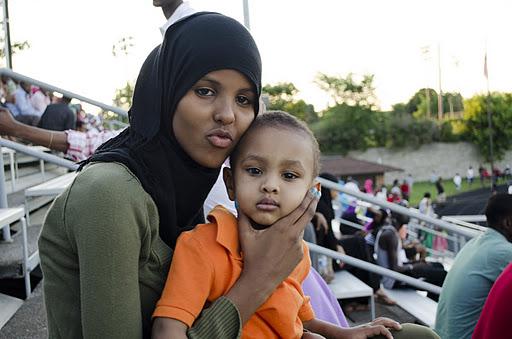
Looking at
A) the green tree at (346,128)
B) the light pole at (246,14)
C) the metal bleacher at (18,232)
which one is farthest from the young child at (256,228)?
the green tree at (346,128)

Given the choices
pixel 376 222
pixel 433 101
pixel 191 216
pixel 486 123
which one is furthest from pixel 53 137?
pixel 433 101

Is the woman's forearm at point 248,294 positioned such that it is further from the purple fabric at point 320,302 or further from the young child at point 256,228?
the purple fabric at point 320,302

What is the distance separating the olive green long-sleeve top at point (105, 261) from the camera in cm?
120

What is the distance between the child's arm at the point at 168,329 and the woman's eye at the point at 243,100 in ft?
1.91

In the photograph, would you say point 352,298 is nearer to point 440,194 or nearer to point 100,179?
point 100,179

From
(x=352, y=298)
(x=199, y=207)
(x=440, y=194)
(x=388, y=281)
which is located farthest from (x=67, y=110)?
(x=440, y=194)

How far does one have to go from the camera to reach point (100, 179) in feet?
4.01

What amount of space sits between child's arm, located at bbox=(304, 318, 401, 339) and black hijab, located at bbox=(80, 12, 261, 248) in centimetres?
54

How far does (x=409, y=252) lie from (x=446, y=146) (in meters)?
Answer: 40.1

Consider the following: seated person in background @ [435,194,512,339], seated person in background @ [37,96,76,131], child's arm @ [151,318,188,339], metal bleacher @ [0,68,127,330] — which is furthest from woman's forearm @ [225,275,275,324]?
seated person in background @ [37,96,76,131]

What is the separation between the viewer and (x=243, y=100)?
1.53 metres

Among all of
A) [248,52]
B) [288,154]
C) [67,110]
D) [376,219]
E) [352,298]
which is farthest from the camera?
[376,219]

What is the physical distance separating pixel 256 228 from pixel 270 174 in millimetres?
154

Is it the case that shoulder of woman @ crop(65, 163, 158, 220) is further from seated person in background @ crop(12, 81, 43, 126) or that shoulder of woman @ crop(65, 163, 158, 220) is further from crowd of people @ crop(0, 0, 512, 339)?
seated person in background @ crop(12, 81, 43, 126)
